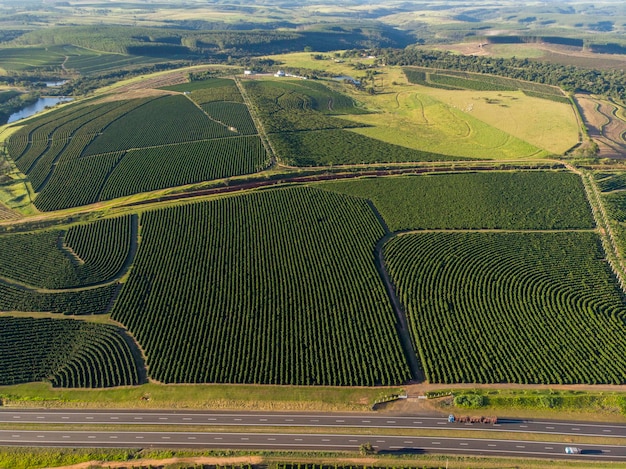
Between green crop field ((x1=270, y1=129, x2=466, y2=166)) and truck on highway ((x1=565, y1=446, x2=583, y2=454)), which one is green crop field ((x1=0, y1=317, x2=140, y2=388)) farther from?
green crop field ((x1=270, y1=129, x2=466, y2=166))

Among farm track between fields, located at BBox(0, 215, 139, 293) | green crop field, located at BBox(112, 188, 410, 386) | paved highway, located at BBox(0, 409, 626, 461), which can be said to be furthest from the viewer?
farm track between fields, located at BBox(0, 215, 139, 293)

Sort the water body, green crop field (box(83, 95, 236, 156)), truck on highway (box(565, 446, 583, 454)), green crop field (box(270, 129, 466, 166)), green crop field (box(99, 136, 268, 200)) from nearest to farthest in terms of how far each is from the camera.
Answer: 1. truck on highway (box(565, 446, 583, 454))
2. green crop field (box(99, 136, 268, 200))
3. green crop field (box(270, 129, 466, 166))
4. green crop field (box(83, 95, 236, 156))
5. the water body

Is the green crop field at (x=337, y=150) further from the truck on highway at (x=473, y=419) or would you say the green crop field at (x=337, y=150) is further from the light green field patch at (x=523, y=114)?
the truck on highway at (x=473, y=419)

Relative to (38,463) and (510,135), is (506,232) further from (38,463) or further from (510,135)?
(38,463)

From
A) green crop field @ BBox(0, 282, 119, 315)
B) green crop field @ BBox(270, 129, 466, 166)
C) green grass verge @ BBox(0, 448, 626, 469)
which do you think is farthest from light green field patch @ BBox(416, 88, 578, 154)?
green crop field @ BBox(0, 282, 119, 315)

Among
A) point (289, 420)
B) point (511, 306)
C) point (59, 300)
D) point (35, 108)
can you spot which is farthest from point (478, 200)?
point (35, 108)

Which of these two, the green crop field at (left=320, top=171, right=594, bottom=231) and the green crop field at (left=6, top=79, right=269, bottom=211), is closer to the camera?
the green crop field at (left=320, top=171, right=594, bottom=231)

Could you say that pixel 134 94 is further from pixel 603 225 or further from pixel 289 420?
pixel 603 225

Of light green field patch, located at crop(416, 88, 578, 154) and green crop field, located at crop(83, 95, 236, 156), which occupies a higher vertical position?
green crop field, located at crop(83, 95, 236, 156)
